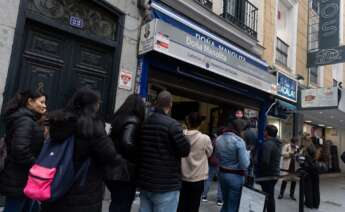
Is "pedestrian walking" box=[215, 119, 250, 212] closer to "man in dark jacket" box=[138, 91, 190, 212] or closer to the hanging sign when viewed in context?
"man in dark jacket" box=[138, 91, 190, 212]

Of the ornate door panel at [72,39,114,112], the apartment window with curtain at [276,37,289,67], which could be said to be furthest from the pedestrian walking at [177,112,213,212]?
the apartment window with curtain at [276,37,289,67]

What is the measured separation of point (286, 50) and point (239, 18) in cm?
446

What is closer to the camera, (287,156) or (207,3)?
(287,156)

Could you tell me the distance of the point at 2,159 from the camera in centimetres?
297

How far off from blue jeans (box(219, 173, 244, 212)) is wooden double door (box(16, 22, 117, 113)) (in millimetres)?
2649

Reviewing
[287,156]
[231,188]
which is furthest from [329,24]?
[231,188]

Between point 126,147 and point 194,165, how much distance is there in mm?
1147

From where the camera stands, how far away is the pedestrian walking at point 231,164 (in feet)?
13.5

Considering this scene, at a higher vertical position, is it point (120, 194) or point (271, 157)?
point (271, 157)

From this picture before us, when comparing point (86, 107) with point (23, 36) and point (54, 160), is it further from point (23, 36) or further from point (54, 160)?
point (23, 36)

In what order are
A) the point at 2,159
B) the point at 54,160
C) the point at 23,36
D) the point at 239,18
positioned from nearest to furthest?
the point at 54,160
the point at 2,159
the point at 23,36
the point at 239,18

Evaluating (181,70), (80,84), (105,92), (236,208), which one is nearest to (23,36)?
(80,84)

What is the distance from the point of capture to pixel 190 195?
3865 mm

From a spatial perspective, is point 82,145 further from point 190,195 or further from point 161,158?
point 190,195
